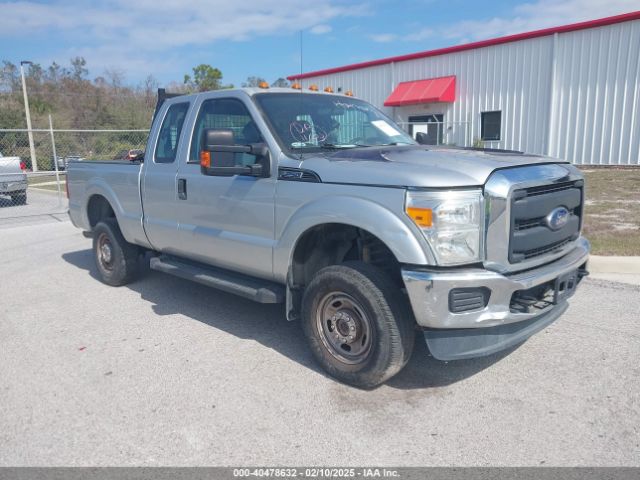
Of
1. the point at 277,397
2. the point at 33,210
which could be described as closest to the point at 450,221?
the point at 277,397

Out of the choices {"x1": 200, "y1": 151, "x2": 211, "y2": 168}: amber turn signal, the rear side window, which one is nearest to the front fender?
{"x1": 200, "y1": 151, "x2": 211, "y2": 168}: amber turn signal

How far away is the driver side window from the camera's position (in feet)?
14.5

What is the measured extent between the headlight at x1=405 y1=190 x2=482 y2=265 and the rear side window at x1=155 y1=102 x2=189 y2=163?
287 centimetres

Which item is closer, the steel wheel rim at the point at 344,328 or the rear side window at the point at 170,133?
the steel wheel rim at the point at 344,328

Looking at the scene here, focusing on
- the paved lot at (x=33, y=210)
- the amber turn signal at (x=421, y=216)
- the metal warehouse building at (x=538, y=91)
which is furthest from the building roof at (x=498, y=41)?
the amber turn signal at (x=421, y=216)

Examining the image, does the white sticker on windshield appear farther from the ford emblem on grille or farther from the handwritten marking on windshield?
the ford emblem on grille

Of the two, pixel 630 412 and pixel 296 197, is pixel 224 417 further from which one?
pixel 630 412

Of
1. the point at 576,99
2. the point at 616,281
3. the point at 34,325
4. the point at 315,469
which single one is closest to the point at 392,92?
the point at 576,99

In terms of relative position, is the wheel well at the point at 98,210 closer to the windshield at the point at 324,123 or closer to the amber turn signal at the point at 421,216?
the windshield at the point at 324,123

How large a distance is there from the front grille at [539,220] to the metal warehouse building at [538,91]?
16.5 metres

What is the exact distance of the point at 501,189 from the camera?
3258 millimetres

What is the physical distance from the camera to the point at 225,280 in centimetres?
467

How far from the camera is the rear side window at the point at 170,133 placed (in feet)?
17.3

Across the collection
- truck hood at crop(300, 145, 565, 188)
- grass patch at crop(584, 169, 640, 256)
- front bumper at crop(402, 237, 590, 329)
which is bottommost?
grass patch at crop(584, 169, 640, 256)
